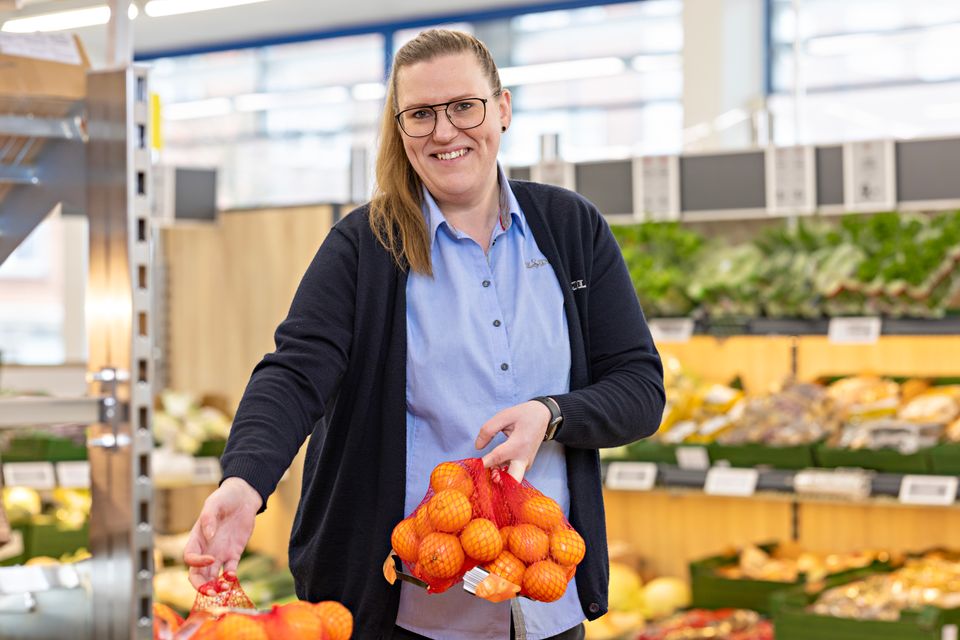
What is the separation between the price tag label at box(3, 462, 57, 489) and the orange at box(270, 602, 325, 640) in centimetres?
317

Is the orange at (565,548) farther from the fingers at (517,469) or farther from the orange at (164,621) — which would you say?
the orange at (164,621)

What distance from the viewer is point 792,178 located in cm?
407


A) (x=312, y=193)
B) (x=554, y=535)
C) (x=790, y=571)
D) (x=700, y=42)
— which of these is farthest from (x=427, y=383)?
(x=312, y=193)

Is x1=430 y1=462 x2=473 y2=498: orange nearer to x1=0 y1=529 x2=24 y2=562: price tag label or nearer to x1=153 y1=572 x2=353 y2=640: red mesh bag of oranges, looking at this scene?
x1=153 y1=572 x2=353 y2=640: red mesh bag of oranges

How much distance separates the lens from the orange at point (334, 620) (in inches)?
51.1

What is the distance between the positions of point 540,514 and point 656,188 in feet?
9.61

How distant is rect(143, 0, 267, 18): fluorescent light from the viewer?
952 cm

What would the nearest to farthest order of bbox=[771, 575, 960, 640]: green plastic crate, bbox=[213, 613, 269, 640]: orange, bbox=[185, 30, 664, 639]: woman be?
bbox=[213, 613, 269, 640]: orange
bbox=[185, 30, 664, 639]: woman
bbox=[771, 575, 960, 640]: green plastic crate

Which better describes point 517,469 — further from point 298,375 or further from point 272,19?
point 272,19

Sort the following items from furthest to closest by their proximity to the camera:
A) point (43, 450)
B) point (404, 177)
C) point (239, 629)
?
point (43, 450) < point (404, 177) < point (239, 629)

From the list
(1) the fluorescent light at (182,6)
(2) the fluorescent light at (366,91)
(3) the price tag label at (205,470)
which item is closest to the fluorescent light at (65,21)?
(1) the fluorescent light at (182,6)

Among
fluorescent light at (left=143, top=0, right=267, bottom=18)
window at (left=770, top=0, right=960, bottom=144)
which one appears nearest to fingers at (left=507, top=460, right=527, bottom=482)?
window at (left=770, top=0, right=960, bottom=144)

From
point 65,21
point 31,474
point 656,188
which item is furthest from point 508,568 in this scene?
point 65,21

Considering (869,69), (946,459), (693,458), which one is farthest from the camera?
(869,69)
